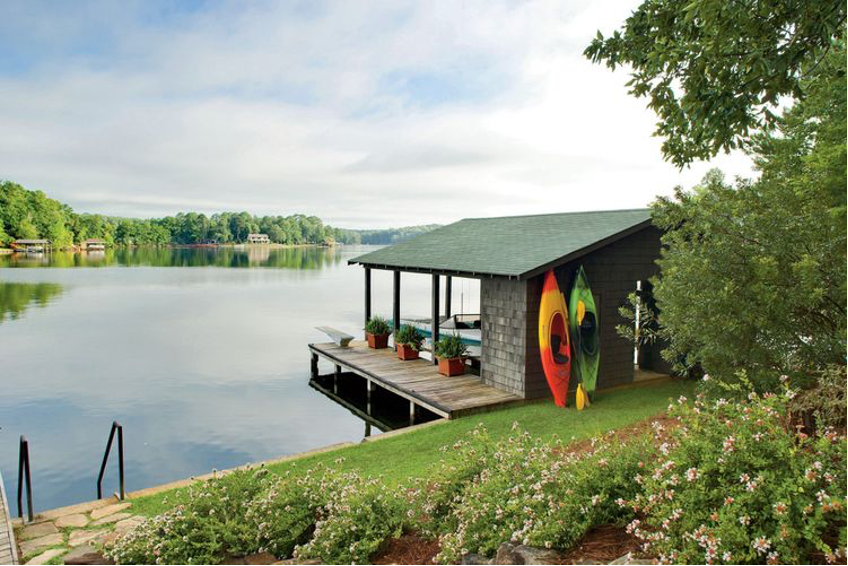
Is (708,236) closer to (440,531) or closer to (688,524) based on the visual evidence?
(688,524)

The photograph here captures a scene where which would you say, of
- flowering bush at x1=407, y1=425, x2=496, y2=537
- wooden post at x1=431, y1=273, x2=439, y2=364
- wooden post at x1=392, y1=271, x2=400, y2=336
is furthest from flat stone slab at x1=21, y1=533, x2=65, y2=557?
wooden post at x1=392, y1=271, x2=400, y2=336

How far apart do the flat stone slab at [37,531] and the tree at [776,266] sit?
7156 millimetres

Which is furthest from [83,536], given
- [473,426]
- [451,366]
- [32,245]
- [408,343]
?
[32,245]

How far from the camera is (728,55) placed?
6.16 m

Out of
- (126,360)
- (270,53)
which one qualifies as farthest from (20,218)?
(126,360)

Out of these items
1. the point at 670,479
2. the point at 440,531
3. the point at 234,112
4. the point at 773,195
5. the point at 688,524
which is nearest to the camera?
the point at 688,524

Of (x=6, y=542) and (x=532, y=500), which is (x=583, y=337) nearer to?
(x=532, y=500)

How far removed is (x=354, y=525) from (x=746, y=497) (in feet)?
8.43

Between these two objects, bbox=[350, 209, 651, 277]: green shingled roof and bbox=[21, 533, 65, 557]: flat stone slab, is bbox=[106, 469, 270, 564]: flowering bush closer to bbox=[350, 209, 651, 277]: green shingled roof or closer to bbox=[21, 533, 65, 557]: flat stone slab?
bbox=[21, 533, 65, 557]: flat stone slab

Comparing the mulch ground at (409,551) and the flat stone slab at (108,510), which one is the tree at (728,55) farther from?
the flat stone slab at (108,510)

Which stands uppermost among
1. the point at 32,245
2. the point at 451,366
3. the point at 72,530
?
the point at 32,245

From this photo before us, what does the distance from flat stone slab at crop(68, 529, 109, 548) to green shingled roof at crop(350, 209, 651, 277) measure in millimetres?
7530

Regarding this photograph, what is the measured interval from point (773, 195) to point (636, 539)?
3488 millimetres

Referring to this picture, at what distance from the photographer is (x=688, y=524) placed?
3.15 meters
